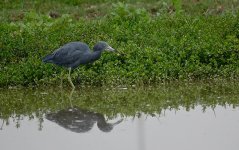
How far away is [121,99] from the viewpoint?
11898 mm

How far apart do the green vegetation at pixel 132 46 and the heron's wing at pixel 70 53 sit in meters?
0.34

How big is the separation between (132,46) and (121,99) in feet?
6.45

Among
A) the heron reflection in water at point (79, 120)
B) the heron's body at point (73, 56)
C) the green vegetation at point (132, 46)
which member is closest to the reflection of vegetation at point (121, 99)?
the heron reflection in water at point (79, 120)

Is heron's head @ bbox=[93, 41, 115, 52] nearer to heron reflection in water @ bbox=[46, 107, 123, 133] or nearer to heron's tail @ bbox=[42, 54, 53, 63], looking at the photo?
heron's tail @ bbox=[42, 54, 53, 63]

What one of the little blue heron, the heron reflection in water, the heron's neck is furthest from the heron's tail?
the heron reflection in water

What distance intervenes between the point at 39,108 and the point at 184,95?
2413mm

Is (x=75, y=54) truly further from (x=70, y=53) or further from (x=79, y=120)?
(x=79, y=120)

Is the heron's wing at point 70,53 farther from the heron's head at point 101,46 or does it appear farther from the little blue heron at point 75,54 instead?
the heron's head at point 101,46

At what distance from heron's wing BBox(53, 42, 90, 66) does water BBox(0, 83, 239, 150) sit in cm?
54

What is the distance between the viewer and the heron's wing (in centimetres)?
1280

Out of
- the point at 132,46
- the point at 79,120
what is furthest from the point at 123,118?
the point at 132,46

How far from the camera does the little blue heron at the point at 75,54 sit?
42.1ft

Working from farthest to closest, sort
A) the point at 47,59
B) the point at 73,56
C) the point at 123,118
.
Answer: the point at 47,59 → the point at 73,56 → the point at 123,118

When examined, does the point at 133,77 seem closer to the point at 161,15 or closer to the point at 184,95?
the point at 184,95
